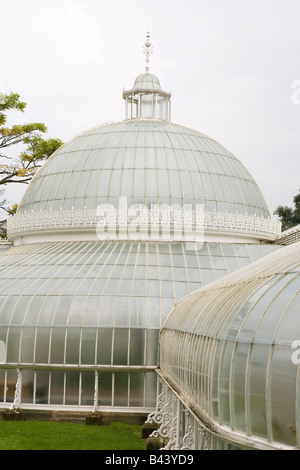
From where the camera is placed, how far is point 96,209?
27.3 metres

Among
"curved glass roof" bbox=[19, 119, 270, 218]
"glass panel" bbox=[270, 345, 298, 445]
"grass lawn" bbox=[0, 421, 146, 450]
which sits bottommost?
"grass lawn" bbox=[0, 421, 146, 450]

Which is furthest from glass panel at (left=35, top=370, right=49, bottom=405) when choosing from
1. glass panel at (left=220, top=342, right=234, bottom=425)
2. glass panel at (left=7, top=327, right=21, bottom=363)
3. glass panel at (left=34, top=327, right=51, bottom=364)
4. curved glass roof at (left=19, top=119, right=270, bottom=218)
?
glass panel at (left=220, top=342, right=234, bottom=425)

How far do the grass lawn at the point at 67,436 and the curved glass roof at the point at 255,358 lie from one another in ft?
23.6

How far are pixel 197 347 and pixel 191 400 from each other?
44.9 inches

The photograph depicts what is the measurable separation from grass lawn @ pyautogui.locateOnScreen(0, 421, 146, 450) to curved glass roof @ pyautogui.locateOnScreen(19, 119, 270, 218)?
32.9 feet

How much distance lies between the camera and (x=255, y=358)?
8.34 metres

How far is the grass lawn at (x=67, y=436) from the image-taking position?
18.1 metres

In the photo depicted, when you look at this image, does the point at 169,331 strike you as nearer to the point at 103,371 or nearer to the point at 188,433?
the point at 103,371

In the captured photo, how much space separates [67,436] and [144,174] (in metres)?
12.4

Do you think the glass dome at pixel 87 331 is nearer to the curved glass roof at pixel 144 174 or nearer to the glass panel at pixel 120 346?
the glass panel at pixel 120 346

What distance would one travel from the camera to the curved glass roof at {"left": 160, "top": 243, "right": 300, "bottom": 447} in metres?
7.74

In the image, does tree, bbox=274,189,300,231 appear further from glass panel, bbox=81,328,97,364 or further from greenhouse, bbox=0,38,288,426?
glass panel, bbox=81,328,97,364

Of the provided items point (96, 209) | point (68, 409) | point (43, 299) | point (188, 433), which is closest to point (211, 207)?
point (96, 209)

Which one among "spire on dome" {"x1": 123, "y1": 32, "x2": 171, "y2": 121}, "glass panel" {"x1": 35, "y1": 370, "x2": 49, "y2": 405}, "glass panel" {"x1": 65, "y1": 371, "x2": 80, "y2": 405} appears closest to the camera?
"glass panel" {"x1": 65, "y1": 371, "x2": 80, "y2": 405}
